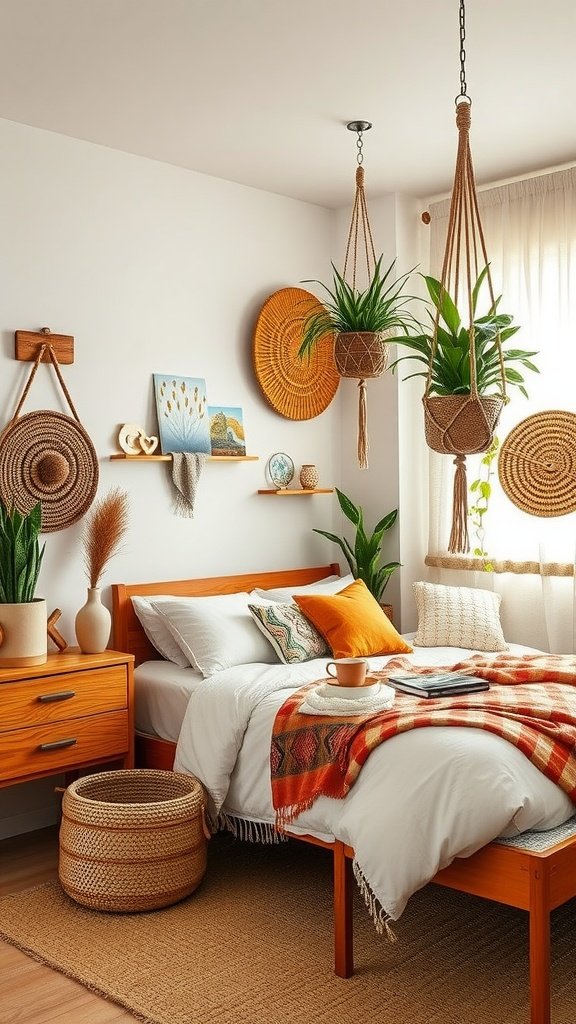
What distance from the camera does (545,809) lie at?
8.49 feet

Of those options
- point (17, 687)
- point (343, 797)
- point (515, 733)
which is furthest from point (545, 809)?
point (17, 687)

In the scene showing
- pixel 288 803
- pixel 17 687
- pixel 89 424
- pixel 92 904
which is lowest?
pixel 92 904

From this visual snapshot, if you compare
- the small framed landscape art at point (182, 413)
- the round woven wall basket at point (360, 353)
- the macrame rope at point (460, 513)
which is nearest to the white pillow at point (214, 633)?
the small framed landscape art at point (182, 413)

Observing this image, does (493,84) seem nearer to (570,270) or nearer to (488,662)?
(570,270)

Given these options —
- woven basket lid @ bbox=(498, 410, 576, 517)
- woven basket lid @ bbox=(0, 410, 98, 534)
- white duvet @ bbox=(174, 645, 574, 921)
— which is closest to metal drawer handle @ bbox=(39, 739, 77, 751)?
woven basket lid @ bbox=(0, 410, 98, 534)

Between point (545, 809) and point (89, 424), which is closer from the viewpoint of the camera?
point (545, 809)

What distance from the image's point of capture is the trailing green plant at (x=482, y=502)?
4762mm

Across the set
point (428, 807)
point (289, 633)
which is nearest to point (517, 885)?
point (428, 807)

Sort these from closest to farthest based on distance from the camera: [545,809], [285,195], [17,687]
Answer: [545,809] < [17,687] < [285,195]

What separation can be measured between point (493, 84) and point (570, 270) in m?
1.13

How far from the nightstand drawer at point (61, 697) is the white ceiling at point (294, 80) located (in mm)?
2152

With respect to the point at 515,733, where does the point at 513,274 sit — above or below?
above

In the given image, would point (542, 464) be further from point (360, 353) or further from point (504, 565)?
point (360, 353)

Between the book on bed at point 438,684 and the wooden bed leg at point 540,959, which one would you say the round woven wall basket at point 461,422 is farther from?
the wooden bed leg at point 540,959
